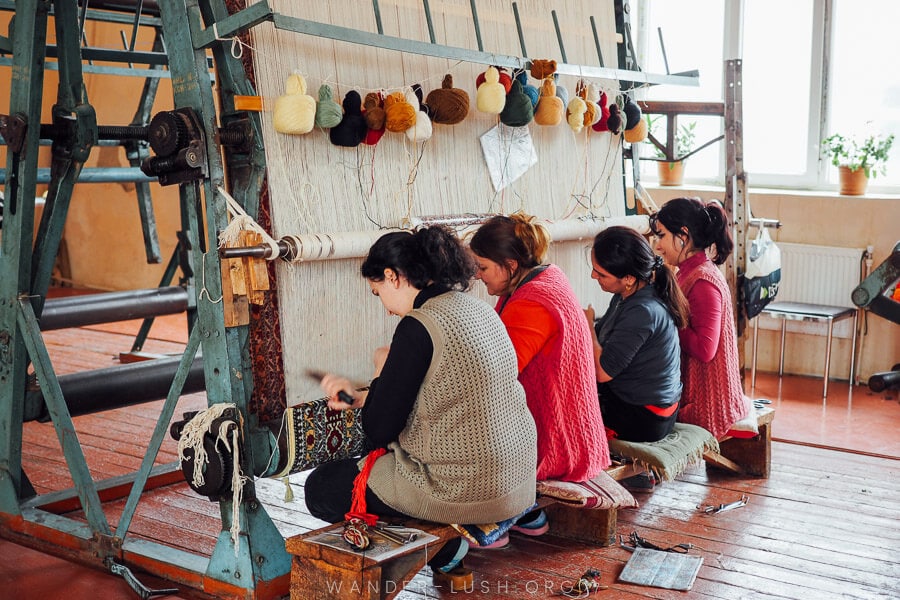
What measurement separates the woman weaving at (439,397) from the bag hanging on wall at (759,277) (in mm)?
1802

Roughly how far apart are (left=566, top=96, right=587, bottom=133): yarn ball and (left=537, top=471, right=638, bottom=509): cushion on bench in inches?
49.8

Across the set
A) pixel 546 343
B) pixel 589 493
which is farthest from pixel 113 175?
pixel 589 493

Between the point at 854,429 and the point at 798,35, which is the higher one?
the point at 798,35

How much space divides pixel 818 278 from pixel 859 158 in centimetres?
67

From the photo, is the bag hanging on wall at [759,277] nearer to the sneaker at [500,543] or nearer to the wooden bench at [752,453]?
the wooden bench at [752,453]

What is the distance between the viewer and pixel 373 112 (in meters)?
2.55

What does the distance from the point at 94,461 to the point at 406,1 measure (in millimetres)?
2158

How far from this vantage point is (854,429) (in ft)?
13.8

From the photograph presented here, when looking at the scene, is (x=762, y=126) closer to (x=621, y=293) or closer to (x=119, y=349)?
(x=621, y=293)

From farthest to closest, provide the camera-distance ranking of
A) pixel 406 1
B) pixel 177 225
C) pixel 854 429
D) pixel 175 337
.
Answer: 1. pixel 177 225
2. pixel 175 337
3. pixel 854 429
4. pixel 406 1

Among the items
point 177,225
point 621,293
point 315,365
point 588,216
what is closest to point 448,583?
point 315,365

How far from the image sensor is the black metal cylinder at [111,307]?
4434mm

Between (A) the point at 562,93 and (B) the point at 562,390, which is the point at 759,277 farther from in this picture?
(B) the point at 562,390

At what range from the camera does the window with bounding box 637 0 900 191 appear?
5242 mm
